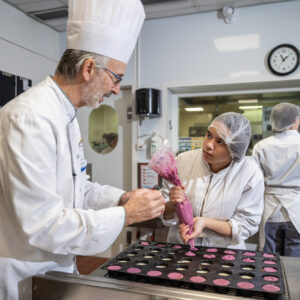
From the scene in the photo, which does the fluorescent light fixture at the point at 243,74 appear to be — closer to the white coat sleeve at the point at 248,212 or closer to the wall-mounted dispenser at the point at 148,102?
the wall-mounted dispenser at the point at 148,102

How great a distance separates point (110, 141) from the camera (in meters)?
4.04

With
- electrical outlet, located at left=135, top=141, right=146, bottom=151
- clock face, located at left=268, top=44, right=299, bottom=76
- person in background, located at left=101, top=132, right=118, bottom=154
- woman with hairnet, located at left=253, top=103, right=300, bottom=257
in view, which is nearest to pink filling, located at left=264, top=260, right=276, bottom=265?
woman with hairnet, located at left=253, top=103, right=300, bottom=257

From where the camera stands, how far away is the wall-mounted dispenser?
3.49 meters

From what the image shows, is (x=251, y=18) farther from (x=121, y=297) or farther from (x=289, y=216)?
(x=121, y=297)

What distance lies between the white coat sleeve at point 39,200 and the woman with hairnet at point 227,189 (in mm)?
754

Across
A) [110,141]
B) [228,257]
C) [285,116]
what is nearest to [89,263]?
[110,141]

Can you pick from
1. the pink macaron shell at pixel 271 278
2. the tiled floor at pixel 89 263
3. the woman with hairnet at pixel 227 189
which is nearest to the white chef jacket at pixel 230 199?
the woman with hairnet at pixel 227 189

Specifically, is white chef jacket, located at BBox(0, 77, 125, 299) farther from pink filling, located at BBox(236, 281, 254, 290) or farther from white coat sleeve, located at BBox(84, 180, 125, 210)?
pink filling, located at BBox(236, 281, 254, 290)

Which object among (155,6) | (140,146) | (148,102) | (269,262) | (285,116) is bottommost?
(269,262)

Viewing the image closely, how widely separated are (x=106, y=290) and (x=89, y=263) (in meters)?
3.08

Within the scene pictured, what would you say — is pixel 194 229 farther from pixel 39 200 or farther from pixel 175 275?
pixel 39 200

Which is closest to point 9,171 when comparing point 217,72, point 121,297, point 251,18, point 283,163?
point 121,297

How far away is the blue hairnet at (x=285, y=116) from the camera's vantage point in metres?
2.85

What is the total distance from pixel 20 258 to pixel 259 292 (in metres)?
0.77
